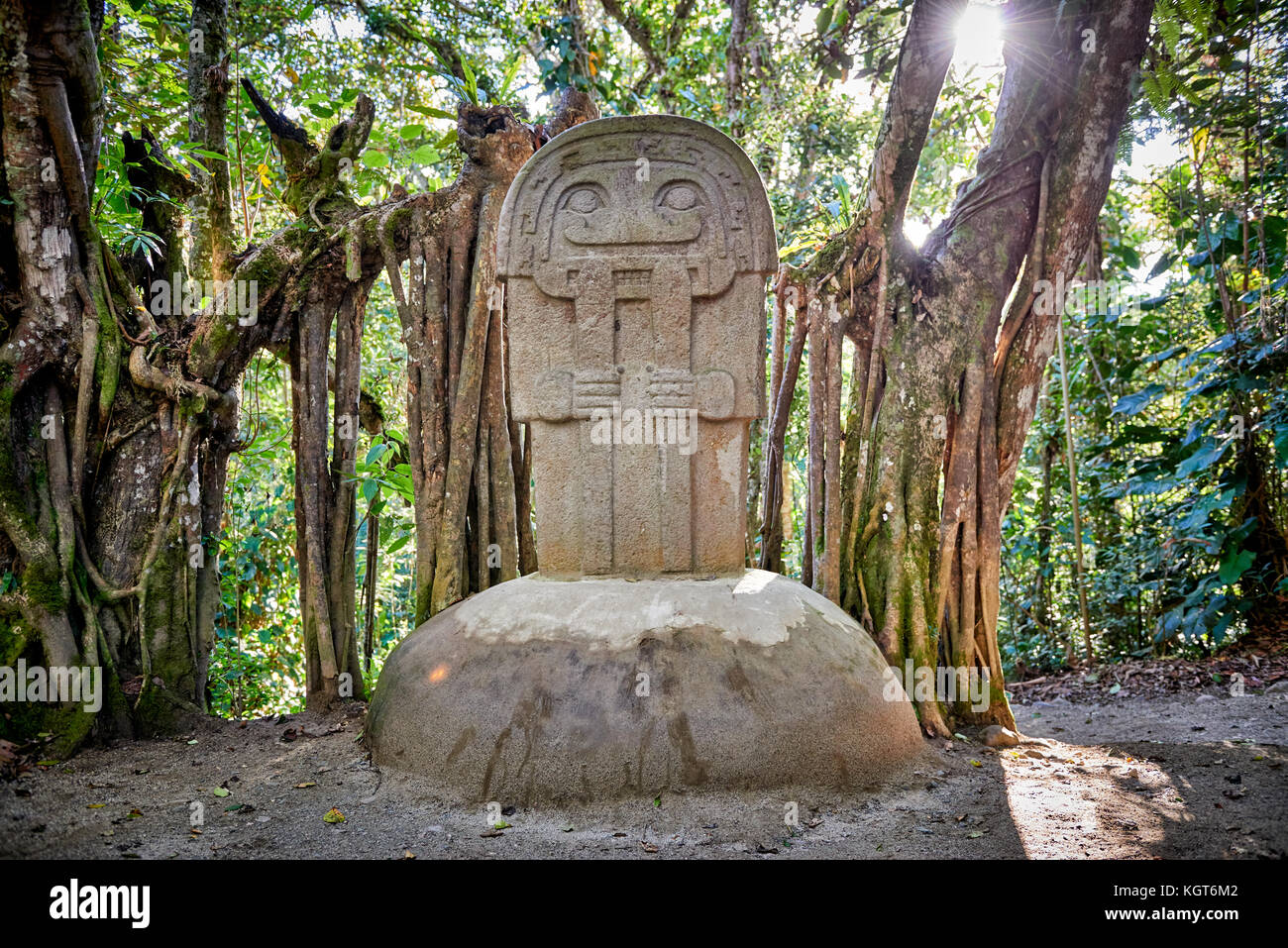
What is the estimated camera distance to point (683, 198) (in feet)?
14.0

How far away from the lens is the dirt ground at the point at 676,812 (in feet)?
9.96

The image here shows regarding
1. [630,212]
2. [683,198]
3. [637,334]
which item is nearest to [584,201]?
[630,212]

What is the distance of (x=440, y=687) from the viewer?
12.4 ft

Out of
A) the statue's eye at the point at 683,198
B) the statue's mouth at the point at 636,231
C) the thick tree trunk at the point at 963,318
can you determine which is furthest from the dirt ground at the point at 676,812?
the statue's eye at the point at 683,198

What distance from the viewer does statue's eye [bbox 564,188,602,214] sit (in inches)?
169

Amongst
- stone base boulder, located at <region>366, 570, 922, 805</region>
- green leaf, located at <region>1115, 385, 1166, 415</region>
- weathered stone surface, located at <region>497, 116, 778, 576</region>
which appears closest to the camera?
stone base boulder, located at <region>366, 570, 922, 805</region>

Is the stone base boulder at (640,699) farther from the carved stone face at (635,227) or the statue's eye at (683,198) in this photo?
the statue's eye at (683,198)

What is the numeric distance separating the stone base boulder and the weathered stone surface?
1.17ft

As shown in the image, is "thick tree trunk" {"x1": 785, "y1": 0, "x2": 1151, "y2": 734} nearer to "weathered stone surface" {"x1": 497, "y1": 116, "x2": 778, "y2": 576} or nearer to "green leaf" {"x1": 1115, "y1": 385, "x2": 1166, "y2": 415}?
"weathered stone surface" {"x1": 497, "y1": 116, "x2": 778, "y2": 576}

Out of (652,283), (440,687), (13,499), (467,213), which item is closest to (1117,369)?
(652,283)

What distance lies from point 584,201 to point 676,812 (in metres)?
2.80

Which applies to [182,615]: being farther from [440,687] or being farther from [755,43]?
[755,43]

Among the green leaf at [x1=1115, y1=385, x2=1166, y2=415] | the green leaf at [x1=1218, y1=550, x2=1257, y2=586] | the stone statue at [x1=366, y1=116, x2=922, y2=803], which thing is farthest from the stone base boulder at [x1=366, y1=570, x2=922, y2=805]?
the green leaf at [x1=1115, y1=385, x2=1166, y2=415]

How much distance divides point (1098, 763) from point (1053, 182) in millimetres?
2968
